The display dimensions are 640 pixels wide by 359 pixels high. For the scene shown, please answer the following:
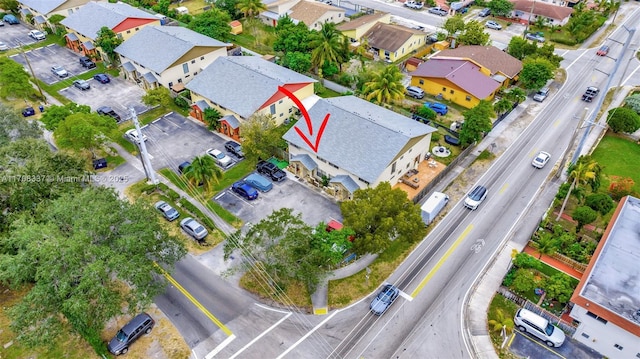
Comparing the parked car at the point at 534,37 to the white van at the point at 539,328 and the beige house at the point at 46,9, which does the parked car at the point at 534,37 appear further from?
the beige house at the point at 46,9

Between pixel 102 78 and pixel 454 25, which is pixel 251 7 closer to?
pixel 102 78

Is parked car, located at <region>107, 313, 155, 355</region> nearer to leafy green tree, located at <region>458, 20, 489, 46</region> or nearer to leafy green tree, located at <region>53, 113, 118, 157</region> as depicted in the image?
leafy green tree, located at <region>53, 113, 118, 157</region>

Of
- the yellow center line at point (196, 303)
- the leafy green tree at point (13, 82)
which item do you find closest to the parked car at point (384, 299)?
the yellow center line at point (196, 303)

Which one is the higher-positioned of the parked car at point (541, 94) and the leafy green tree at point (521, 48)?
the leafy green tree at point (521, 48)

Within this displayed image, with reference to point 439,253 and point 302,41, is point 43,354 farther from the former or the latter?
point 302,41

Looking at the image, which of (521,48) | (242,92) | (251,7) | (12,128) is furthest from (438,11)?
(12,128)

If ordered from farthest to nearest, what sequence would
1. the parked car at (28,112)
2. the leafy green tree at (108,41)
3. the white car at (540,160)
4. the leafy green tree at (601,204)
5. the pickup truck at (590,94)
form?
the leafy green tree at (108,41) < the pickup truck at (590,94) < the parked car at (28,112) < the white car at (540,160) < the leafy green tree at (601,204)

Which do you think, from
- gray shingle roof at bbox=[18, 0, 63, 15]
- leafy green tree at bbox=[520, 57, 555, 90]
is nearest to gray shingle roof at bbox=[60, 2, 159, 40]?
gray shingle roof at bbox=[18, 0, 63, 15]
